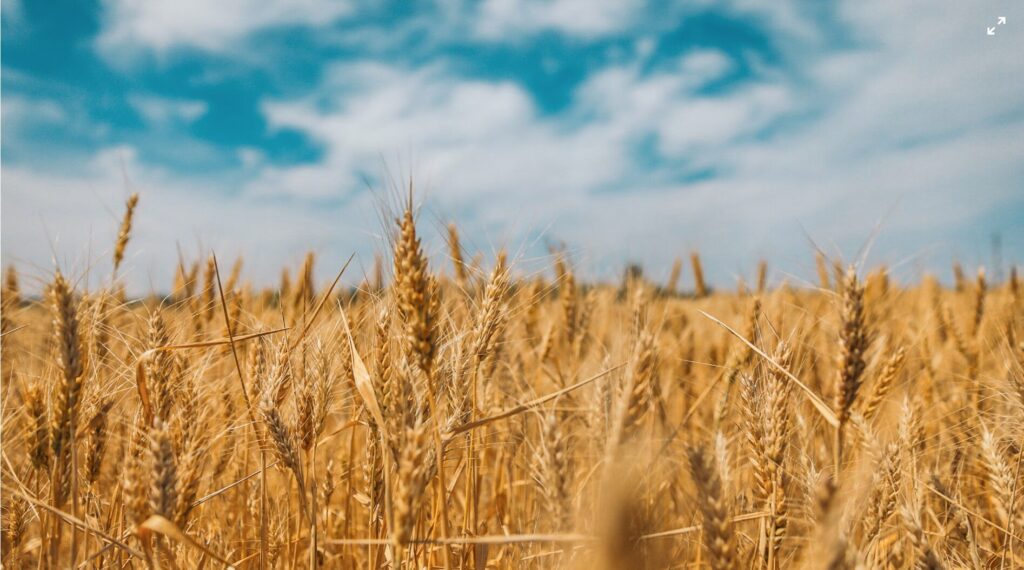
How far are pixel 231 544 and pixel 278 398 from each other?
1.07m

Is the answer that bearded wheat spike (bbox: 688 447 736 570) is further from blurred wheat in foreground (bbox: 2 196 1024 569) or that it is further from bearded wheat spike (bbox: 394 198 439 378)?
bearded wheat spike (bbox: 394 198 439 378)

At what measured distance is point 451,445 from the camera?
1.81 m

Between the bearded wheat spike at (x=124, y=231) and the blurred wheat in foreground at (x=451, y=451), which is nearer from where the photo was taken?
the blurred wheat in foreground at (x=451, y=451)

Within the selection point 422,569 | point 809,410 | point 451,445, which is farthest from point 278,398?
point 809,410

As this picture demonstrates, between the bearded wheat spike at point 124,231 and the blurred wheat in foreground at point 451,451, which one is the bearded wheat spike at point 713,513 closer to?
the blurred wheat in foreground at point 451,451

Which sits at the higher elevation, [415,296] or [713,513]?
[415,296]

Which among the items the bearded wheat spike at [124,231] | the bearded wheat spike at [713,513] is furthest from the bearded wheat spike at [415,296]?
the bearded wheat spike at [124,231]

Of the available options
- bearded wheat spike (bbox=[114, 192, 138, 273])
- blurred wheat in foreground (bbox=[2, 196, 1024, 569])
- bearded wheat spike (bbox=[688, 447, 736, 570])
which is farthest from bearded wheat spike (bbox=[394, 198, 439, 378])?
bearded wheat spike (bbox=[114, 192, 138, 273])

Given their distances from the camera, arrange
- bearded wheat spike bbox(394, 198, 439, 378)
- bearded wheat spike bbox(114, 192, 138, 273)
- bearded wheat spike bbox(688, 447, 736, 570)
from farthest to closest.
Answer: bearded wheat spike bbox(114, 192, 138, 273)
bearded wheat spike bbox(394, 198, 439, 378)
bearded wheat spike bbox(688, 447, 736, 570)

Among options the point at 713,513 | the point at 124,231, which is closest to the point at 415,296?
the point at 713,513

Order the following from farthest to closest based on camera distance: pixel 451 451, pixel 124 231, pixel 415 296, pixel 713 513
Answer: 1. pixel 124 231
2. pixel 451 451
3. pixel 415 296
4. pixel 713 513

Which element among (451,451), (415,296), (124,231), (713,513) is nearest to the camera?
(713,513)

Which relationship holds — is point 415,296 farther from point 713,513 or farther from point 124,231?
point 124,231

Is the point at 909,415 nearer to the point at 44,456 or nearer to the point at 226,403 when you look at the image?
the point at 226,403
